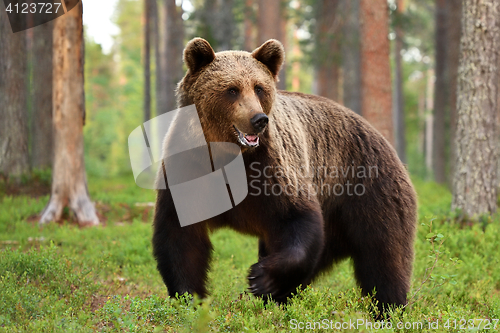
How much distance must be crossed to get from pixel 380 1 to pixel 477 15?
3.44 metres

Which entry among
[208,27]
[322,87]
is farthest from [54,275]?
[322,87]

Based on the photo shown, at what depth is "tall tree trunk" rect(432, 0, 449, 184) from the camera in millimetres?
18969

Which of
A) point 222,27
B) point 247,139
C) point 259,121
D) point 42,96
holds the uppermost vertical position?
point 222,27

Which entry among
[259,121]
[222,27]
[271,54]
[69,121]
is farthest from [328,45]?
[259,121]

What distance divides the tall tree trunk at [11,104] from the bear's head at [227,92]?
25.1ft

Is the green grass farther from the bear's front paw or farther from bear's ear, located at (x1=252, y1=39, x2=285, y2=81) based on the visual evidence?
bear's ear, located at (x1=252, y1=39, x2=285, y2=81)

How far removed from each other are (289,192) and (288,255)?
589 mm

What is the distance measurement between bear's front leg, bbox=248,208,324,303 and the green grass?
7.8 inches

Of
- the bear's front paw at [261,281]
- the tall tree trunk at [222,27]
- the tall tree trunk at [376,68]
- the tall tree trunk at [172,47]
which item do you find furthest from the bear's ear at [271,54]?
the tall tree trunk at [172,47]

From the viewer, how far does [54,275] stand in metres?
4.89

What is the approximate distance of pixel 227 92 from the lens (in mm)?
4098

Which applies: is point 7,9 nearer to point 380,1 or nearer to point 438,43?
point 380,1

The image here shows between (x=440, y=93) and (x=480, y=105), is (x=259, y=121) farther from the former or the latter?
(x=440, y=93)

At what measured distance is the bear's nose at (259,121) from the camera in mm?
3842
